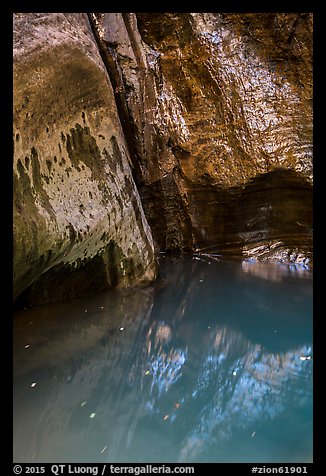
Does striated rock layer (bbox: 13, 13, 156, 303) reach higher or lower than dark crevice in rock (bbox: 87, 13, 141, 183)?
lower

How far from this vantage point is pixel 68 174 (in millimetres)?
4004

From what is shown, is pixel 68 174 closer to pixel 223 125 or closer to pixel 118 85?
pixel 118 85

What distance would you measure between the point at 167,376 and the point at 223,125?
3804 mm

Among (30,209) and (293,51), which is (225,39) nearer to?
(293,51)

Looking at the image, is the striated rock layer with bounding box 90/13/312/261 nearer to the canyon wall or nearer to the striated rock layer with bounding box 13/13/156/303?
the canyon wall

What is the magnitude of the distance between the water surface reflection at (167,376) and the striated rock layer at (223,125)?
4.81 ft

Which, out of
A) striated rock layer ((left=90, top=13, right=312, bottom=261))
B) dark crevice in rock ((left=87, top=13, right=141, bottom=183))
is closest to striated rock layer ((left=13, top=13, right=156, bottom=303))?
dark crevice in rock ((left=87, top=13, right=141, bottom=183))

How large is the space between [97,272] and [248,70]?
3.32 m

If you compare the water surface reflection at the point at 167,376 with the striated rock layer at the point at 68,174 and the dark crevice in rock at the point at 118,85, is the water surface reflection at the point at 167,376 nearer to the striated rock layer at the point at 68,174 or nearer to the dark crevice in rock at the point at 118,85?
the striated rock layer at the point at 68,174

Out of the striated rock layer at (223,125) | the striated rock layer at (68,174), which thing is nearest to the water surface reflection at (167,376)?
the striated rock layer at (68,174)

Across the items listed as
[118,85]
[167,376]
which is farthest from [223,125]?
[167,376]

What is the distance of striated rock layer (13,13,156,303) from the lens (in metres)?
3.50

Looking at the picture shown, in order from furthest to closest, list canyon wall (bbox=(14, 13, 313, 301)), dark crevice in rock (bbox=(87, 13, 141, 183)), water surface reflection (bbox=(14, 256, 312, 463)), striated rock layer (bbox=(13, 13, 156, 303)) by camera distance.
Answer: canyon wall (bbox=(14, 13, 313, 301)), dark crevice in rock (bbox=(87, 13, 141, 183)), striated rock layer (bbox=(13, 13, 156, 303)), water surface reflection (bbox=(14, 256, 312, 463))

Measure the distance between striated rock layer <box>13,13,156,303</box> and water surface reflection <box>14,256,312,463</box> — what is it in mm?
309
